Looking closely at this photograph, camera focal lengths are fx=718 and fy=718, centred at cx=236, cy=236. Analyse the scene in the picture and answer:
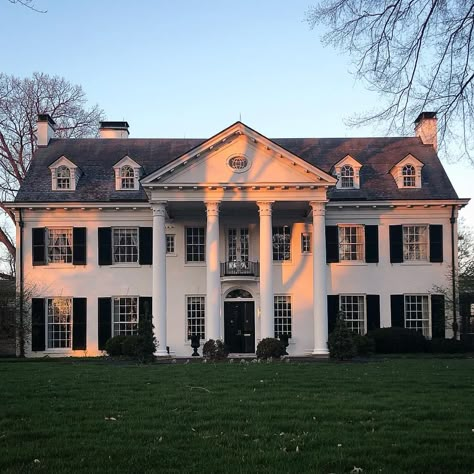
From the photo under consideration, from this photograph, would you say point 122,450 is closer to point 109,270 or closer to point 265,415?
point 265,415

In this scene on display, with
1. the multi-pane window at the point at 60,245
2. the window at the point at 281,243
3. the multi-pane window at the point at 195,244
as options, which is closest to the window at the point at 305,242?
the window at the point at 281,243

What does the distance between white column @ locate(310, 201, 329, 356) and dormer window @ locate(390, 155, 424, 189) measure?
5540 millimetres

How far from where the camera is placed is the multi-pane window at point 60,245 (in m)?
31.8

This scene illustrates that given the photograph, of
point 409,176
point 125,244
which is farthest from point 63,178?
point 409,176

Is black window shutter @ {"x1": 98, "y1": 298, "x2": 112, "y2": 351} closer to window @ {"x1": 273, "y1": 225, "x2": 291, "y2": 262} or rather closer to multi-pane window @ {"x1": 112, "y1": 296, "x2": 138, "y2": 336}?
multi-pane window @ {"x1": 112, "y1": 296, "x2": 138, "y2": 336}

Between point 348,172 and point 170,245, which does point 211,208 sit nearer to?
point 170,245

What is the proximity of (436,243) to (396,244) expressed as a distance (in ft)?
5.75

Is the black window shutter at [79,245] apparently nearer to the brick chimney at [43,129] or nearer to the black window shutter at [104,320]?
the black window shutter at [104,320]

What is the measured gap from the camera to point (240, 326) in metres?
32.0

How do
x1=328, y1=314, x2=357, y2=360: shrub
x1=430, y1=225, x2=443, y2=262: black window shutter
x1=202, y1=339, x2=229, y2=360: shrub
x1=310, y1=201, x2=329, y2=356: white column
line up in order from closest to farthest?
x1=328, y1=314, x2=357, y2=360: shrub → x1=202, y1=339, x2=229, y2=360: shrub → x1=310, y1=201, x2=329, y2=356: white column → x1=430, y1=225, x2=443, y2=262: black window shutter

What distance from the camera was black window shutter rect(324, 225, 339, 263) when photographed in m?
31.8

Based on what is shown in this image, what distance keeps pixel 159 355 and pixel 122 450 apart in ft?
66.8

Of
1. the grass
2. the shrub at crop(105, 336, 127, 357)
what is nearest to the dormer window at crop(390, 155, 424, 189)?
the shrub at crop(105, 336, 127, 357)

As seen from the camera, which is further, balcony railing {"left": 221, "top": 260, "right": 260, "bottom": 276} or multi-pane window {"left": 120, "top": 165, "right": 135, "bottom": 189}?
multi-pane window {"left": 120, "top": 165, "right": 135, "bottom": 189}
